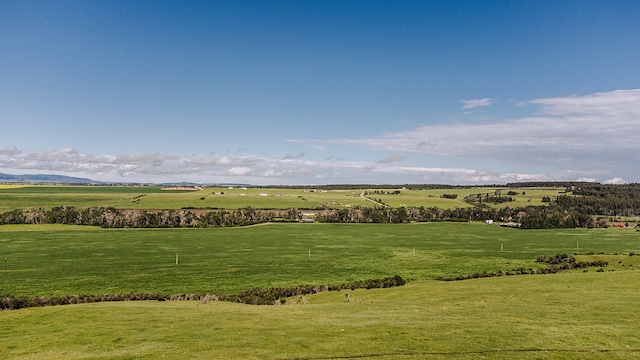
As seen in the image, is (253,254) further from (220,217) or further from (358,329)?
(220,217)

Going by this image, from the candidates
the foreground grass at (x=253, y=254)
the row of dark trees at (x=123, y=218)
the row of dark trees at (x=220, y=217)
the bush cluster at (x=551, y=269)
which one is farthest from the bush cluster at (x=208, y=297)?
the row of dark trees at (x=220, y=217)

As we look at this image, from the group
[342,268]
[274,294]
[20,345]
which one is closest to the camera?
[20,345]

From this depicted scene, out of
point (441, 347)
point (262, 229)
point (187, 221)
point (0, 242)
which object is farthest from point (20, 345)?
point (187, 221)

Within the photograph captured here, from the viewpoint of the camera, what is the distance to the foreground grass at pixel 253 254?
67750mm

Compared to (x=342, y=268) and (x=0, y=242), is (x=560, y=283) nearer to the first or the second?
(x=342, y=268)

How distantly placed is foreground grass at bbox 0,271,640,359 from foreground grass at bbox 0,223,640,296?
79.7 feet

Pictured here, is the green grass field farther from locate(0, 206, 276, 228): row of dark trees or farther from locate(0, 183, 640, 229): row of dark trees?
locate(0, 183, 640, 229): row of dark trees

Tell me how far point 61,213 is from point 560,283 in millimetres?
182110

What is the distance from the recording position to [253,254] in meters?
99.0

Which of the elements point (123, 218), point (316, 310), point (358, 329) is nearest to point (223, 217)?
point (123, 218)

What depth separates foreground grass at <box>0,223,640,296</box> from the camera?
67.8 meters

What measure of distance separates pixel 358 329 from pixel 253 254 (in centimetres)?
7323

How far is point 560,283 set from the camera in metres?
51.1

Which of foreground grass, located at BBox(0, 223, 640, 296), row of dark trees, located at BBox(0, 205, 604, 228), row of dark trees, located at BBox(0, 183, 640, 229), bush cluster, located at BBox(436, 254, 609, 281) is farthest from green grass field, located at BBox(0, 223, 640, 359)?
row of dark trees, located at BBox(0, 205, 604, 228)
